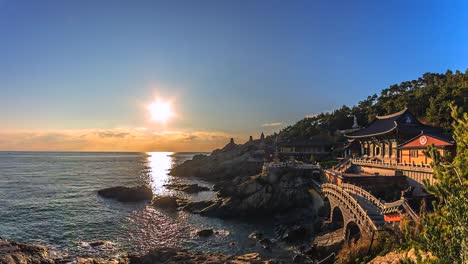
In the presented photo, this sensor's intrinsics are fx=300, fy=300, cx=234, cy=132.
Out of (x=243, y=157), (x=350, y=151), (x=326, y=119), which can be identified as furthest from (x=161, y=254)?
(x=326, y=119)

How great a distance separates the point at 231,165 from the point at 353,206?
55.5 m

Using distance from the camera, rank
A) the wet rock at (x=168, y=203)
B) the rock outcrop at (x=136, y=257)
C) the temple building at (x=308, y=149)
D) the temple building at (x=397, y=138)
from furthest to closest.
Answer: the temple building at (x=308, y=149)
the wet rock at (x=168, y=203)
the temple building at (x=397, y=138)
the rock outcrop at (x=136, y=257)

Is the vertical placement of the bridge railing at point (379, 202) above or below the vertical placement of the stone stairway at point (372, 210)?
above

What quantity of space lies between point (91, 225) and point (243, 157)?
152ft

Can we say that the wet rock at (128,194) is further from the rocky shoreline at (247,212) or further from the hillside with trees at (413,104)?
the hillside with trees at (413,104)

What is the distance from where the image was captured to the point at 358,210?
2492cm

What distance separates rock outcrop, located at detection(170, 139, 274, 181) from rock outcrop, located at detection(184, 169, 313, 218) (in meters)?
21.8

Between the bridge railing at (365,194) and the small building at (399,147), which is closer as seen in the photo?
the bridge railing at (365,194)

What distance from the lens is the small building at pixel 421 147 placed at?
1190 inches

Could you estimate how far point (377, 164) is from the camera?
40.6 m

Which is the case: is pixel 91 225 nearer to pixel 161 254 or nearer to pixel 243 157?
pixel 161 254

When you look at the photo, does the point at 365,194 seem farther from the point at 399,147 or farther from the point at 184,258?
the point at 184,258

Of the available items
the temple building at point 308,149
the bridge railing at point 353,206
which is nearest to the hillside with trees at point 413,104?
the temple building at point 308,149

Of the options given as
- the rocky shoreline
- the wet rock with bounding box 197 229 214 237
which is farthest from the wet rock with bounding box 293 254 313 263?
the wet rock with bounding box 197 229 214 237
